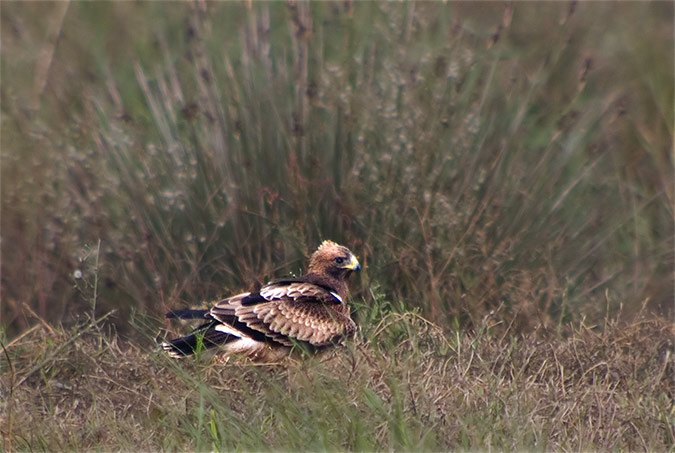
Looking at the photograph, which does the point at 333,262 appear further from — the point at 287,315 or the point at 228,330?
the point at 228,330

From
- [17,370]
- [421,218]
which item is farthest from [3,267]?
[421,218]

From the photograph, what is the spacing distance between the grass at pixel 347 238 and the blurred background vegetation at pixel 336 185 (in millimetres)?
17

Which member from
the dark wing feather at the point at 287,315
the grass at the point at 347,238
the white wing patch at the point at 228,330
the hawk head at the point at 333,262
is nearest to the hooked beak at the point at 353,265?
the hawk head at the point at 333,262

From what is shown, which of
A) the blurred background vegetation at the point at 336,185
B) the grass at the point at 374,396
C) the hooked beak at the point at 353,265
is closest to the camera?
the grass at the point at 374,396

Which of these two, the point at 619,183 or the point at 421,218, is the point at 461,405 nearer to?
the point at 421,218

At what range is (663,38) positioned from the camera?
25.4 ft

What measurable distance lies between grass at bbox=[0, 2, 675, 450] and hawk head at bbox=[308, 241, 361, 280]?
0.16 metres

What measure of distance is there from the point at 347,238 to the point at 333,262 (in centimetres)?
52

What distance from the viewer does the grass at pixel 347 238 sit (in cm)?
352

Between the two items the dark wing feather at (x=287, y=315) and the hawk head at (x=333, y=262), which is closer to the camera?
the dark wing feather at (x=287, y=315)

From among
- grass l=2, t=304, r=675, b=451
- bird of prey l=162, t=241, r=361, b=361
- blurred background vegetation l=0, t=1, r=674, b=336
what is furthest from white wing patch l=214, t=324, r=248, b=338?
blurred background vegetation l=0, t=1, r=674, b=336

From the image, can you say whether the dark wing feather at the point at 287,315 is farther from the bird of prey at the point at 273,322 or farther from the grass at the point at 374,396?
the grass at the point at 374,396

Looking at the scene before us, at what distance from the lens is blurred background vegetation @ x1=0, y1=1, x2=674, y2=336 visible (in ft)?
16.3

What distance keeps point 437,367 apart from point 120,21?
515 cm
